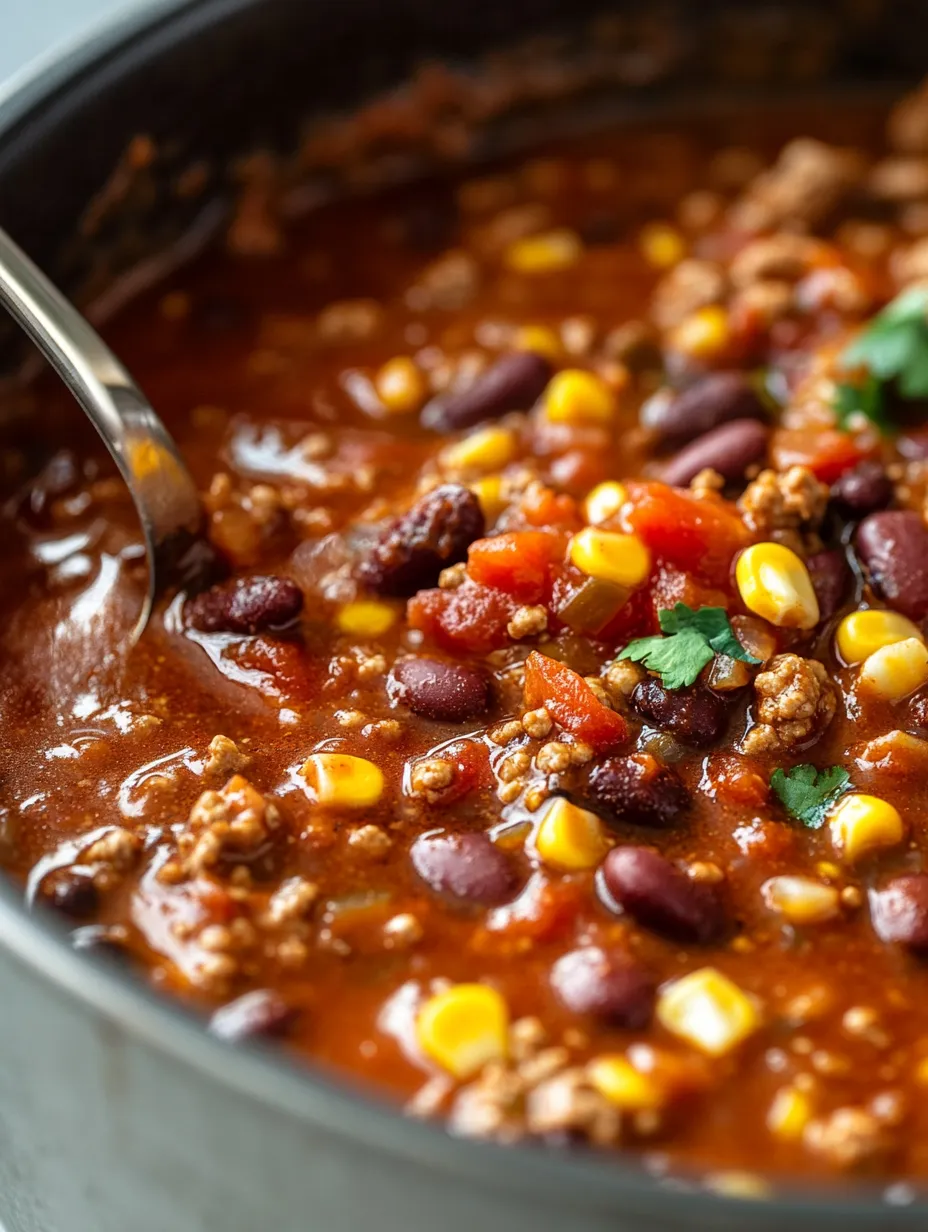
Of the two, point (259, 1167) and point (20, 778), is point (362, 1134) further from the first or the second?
point (20, 778)

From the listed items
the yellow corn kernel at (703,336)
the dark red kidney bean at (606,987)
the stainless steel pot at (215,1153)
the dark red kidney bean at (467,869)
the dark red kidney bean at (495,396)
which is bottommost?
the yellow corn kernel at (703,336)

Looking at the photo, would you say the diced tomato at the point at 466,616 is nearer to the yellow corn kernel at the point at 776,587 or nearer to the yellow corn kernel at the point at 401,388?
the yellow corn kernel at the point at 776,587

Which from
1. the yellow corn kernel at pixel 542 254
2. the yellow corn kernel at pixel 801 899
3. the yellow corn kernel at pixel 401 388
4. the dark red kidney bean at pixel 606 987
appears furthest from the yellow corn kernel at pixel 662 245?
the dark red kidney bean at pixel 606 987

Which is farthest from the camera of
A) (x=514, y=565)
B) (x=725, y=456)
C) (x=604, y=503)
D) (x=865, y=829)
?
(x=725, y=456)

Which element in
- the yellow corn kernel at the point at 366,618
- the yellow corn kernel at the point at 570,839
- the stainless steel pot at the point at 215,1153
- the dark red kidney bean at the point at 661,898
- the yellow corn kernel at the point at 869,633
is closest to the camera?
the stainless steel pot at the point at 215,1153

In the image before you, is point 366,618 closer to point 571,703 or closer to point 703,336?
point 571,703

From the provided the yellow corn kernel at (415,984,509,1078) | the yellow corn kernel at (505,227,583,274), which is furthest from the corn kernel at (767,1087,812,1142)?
the yellow corn kernel at (505,227,583,274)

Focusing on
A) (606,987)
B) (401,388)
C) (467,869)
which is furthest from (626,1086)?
(401,388)
